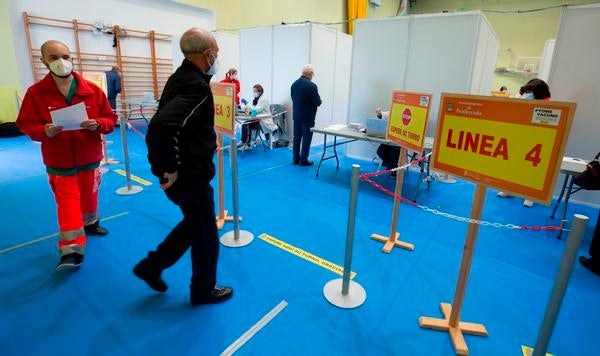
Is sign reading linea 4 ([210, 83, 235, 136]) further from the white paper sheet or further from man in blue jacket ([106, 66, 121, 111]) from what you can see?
man in blue jacket ([106, 66, 121, 111])

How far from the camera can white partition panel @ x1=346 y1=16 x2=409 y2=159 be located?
512cm

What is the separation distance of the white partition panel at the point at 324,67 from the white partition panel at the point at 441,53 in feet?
6.79

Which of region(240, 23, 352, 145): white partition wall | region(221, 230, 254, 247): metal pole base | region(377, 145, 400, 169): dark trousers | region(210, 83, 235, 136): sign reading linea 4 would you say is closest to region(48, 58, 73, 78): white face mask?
region(210, 83, 235, 136): sign reading linea 4

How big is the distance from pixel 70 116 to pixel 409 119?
2533 millimetres

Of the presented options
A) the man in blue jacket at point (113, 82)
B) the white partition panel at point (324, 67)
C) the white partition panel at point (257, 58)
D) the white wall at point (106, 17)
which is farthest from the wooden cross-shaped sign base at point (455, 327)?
the white wall at point (106, 17)

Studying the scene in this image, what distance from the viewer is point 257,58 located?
7.26m

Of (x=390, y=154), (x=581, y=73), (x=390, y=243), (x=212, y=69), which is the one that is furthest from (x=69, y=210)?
(x=581, y=73)

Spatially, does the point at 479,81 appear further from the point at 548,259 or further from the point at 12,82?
the point at 12,82

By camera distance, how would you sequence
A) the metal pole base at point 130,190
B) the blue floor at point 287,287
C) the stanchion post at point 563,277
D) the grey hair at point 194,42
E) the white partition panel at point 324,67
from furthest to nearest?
the white partition panel at point 324,67, the metal pole base at point 130,190, the blue floor at point 287,287, the grey hair at point 194,42, the stanchion post at point 563,277

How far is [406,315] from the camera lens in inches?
84.4

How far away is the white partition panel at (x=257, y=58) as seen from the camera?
276 inches

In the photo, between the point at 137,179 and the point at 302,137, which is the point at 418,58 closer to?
the point at 302,137

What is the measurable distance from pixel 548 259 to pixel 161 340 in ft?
10.5

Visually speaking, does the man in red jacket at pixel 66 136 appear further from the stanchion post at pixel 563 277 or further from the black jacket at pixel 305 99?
the black jacket at pixel 305 99
